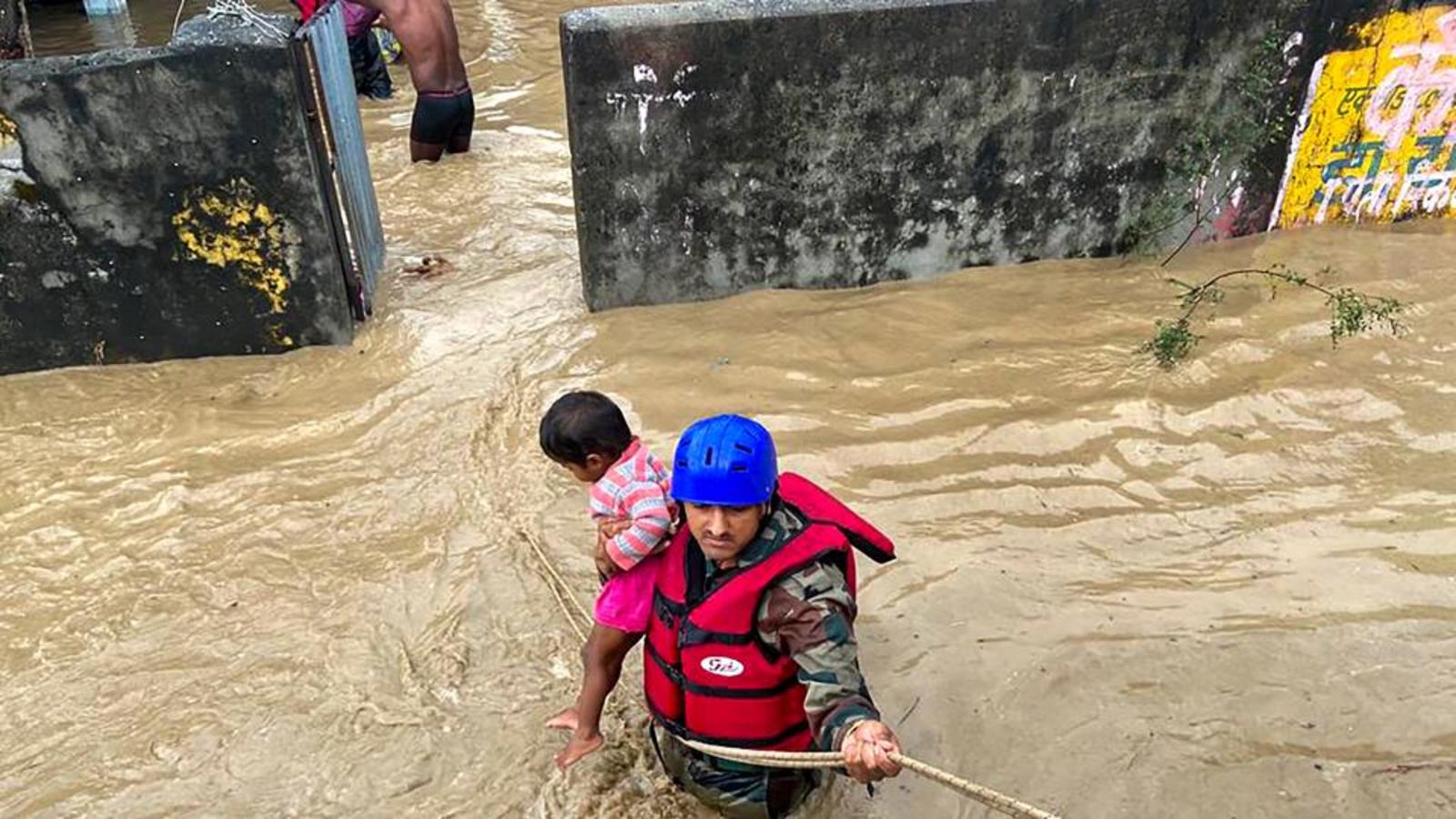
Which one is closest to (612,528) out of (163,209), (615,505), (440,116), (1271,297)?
(615,505)

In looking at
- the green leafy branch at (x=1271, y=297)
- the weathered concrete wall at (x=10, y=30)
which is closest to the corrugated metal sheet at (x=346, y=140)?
the weathered concrete wall at (x=10, y=30)

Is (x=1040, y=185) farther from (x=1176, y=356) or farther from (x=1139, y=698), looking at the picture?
(x=1139, y=698)

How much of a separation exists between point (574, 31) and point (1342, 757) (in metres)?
3.63

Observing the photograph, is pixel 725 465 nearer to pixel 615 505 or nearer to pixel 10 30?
pixel 615 505

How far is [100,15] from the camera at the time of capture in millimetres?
11164

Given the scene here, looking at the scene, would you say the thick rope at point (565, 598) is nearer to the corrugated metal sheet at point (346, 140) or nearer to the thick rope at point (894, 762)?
the thick rope at point (894, 762)

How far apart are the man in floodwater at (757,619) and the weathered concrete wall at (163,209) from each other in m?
2.92

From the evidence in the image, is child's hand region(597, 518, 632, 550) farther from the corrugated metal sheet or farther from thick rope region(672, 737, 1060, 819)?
the corrugated metal sheet

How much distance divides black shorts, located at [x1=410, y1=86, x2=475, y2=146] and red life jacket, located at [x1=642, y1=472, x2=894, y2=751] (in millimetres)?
5246

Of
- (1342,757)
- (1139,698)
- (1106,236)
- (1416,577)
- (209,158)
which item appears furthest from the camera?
(1106,236)

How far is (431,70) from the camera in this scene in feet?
22.5

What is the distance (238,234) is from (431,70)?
2.75 meters

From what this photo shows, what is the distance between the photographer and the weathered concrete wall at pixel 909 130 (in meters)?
4.47

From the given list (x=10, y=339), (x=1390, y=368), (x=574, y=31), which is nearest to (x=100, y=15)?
(x=10, y=339)
